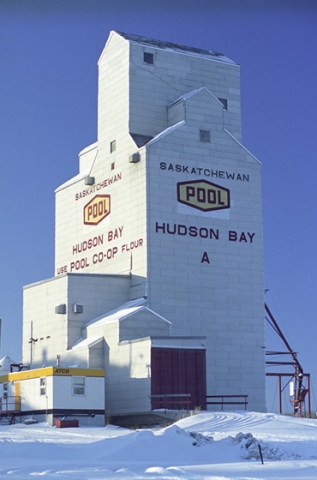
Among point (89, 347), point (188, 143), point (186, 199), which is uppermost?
point (188, 143)

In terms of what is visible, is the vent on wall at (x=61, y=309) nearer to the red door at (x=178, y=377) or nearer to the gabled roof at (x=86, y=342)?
the gabled roof at (x=86, y=342)

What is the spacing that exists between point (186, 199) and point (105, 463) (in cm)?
3431

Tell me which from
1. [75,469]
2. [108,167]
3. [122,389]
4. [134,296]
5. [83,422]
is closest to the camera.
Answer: [75,469]

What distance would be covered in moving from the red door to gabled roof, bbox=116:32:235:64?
23362 mm

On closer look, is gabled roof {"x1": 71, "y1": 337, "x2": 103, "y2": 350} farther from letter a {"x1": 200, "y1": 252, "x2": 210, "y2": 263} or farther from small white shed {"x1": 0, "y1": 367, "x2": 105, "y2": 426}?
letter a {"x1": 200, "y1": 252, "x2": 210, "y2": 263}

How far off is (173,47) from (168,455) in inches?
1653

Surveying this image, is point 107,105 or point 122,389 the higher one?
point 107,105

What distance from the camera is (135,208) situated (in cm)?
6359

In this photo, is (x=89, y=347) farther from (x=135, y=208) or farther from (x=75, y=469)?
(x=75, y=469)

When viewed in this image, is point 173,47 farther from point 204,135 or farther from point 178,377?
point 178,377

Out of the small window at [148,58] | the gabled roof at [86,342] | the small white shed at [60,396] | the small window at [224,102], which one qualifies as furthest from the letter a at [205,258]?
the small window at [148,58]

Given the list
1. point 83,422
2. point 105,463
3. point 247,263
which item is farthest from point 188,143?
point 105,463

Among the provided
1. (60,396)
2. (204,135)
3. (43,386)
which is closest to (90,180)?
(204,135)

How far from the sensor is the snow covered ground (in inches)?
1102
